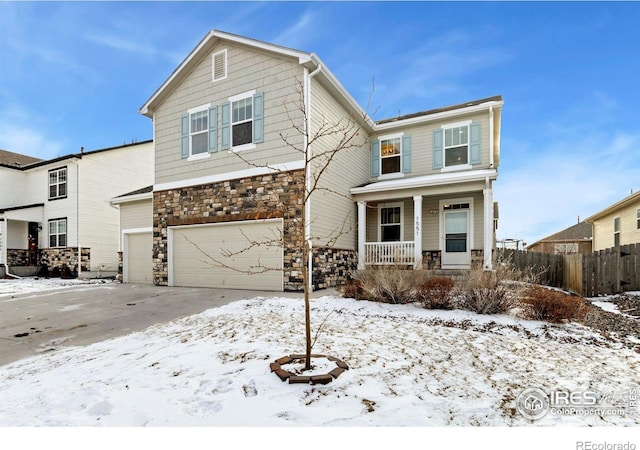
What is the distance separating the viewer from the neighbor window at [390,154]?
12500 mm

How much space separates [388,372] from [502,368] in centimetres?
126

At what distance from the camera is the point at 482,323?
5.28 meters

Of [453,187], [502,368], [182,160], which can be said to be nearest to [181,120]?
[182,160]

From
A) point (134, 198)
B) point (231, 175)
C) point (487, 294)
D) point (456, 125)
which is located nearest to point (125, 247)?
point (134, 198)

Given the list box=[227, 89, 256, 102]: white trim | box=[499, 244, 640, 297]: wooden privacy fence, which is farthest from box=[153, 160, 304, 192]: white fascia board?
box=[499, 244, 640, 297]: wooden privacy fence

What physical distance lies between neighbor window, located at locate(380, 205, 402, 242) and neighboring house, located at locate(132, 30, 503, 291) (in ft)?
0.13

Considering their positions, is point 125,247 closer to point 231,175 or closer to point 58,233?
point 231,175

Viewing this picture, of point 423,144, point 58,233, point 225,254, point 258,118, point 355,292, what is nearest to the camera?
point 355,292

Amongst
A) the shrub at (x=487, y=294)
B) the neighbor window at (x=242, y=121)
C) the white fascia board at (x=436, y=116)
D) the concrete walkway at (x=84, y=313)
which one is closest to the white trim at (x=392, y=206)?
the white fascia board at (x=436, y=116)

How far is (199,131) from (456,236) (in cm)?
951

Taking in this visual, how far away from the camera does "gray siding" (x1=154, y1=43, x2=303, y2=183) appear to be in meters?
9.24

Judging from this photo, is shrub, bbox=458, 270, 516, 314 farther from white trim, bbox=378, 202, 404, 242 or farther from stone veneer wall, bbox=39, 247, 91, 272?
stone veneer wall, bbox=39, 247, 91, 272

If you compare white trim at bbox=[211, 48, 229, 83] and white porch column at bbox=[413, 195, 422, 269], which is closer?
white porch column at bbox=[413, 195, 422, 269]

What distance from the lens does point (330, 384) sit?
111 inches
